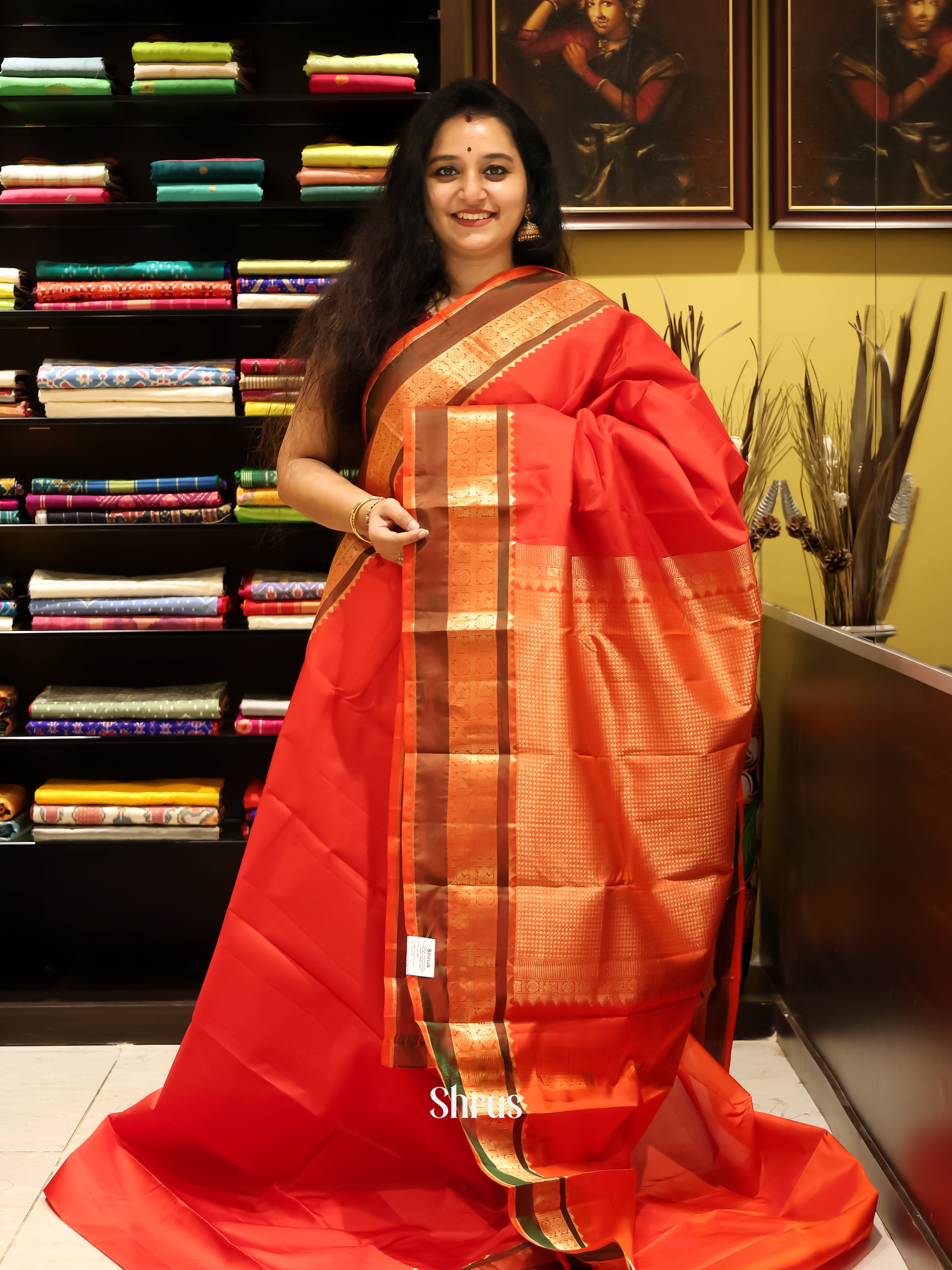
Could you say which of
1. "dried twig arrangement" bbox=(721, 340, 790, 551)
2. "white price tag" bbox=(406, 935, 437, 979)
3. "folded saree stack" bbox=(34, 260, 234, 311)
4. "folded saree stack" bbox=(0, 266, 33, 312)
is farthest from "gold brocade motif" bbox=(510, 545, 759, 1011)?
"folded saree stack" bbox=(0, 266, 33, 312)

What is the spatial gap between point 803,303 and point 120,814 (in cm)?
185

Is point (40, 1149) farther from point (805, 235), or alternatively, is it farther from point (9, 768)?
point (805, 235)

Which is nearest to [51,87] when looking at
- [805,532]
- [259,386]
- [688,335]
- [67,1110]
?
[259,386]

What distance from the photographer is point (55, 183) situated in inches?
95.2

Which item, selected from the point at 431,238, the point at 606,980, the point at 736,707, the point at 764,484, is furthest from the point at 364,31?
the point at 606,980

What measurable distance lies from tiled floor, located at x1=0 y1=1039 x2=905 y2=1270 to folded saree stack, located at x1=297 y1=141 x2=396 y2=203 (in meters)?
1.87

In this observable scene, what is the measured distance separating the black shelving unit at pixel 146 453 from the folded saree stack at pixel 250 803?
0.11 feet

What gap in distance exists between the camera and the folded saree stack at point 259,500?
246 centimetres

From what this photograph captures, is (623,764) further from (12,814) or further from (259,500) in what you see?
(12,814)

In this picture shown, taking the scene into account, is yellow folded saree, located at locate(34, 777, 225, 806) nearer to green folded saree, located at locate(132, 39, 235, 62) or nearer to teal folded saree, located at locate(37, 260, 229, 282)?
teal folded saree, located at locate(37, 260, 229, 282)

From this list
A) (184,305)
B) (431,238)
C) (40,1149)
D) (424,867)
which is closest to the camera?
(424,867)

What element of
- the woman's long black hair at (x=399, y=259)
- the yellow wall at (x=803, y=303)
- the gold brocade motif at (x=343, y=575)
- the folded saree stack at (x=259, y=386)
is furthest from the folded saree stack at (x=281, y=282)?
the gold brocade motif at (x=343, y=575)

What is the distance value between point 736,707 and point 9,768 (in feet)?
6.13

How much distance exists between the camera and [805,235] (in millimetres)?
2479
